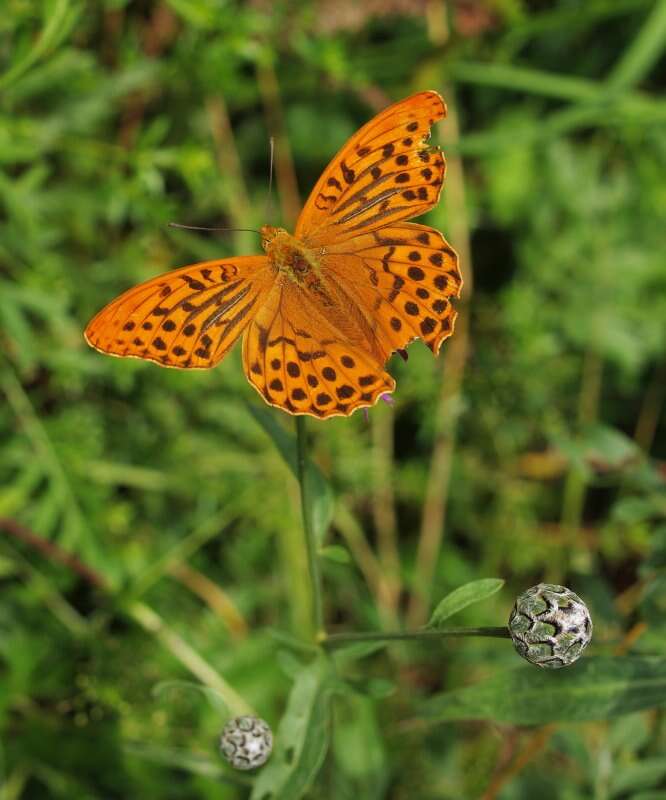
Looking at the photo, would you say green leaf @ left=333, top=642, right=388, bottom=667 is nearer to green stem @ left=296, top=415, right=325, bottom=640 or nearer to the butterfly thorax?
green stem @ left=296, top=415, right=325, bottom=640

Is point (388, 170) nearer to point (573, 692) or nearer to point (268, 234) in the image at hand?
point (268, 234)

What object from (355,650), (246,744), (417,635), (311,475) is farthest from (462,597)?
(246,744)

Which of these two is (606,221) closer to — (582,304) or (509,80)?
(582,304)

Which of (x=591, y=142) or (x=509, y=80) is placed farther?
(x=591, y=142)

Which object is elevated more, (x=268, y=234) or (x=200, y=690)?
(x=268, y=234)

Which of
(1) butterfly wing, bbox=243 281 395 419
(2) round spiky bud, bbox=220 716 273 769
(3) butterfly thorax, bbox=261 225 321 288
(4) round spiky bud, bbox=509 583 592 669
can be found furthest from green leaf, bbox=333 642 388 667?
(3) butterfly thorax, bbox=261 225 321 288

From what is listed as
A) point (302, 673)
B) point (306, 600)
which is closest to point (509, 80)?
point (306, 600)

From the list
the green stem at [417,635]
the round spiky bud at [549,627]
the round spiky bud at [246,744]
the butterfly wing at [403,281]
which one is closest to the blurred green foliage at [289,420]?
the round spiky bud at [246,744]
